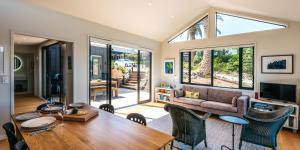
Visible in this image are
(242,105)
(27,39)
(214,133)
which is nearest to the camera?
(214,133)

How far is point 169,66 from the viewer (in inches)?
259

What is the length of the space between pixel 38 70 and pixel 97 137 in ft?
23.7

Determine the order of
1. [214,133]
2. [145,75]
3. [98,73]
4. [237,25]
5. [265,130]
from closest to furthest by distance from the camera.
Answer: [265,130], [214,133], [98,73], [237,25], [145,75]

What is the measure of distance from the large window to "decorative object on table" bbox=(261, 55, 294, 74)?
0.36m

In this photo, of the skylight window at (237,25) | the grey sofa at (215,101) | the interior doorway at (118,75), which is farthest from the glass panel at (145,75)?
the skylight window at (237,25)

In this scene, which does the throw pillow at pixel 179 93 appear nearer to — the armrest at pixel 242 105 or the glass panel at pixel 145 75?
the glass panel at pixel 145 75

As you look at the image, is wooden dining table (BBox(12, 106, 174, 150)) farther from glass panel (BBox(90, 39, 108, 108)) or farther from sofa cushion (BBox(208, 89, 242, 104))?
sofa cushion (BBox(208, 89, 242, 104))

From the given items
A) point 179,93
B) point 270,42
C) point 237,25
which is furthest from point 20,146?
point 237,25

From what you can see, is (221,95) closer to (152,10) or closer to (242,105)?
(242,105)

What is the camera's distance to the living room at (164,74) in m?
1.86

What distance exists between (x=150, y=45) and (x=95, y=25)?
2428mm

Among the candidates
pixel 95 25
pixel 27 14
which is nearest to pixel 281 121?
pixel 95 25

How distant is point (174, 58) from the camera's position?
6.37 m

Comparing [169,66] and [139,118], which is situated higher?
Answer: [169,66]
